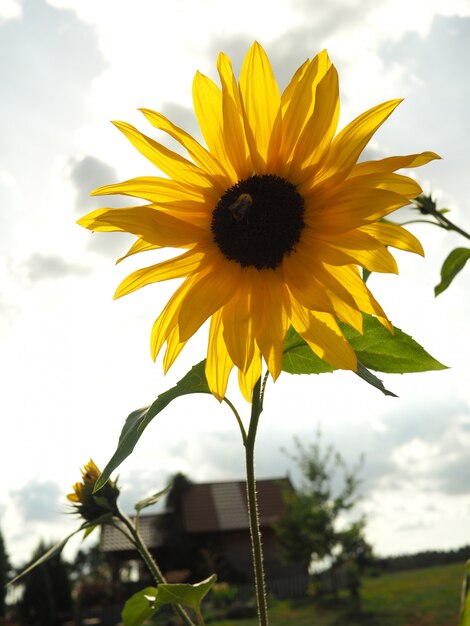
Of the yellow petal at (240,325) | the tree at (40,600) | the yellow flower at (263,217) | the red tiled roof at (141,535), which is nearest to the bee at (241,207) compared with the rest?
→ the yellow flower at (263,217)

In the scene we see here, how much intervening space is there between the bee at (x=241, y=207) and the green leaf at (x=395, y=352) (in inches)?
10.5

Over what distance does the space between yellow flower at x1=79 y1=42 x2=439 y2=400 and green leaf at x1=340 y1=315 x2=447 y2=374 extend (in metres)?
0.10

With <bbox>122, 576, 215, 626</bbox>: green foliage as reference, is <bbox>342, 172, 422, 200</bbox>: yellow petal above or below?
above

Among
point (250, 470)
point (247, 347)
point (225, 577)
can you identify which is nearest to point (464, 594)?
point (250, 470)

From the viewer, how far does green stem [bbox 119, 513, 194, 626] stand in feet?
3.75

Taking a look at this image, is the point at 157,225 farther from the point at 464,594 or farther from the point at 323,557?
the point at 323,557

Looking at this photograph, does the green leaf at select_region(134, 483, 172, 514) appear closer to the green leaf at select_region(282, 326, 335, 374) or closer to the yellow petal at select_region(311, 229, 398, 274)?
the green leaf at select_region(282, 326, 335, 374)

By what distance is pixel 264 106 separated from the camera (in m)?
1.20

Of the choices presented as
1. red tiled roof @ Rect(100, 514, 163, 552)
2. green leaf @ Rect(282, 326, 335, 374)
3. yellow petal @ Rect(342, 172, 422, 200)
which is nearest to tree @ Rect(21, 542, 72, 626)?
red tiled roof @ Rect(100, 514, 163, 552)

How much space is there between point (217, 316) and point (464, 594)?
0.55 m

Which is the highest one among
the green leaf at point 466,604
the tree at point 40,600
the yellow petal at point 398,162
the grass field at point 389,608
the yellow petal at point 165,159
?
the yellow petal at point 165,159

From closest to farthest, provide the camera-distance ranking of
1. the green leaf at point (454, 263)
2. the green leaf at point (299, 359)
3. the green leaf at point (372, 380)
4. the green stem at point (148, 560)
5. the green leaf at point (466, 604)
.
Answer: the green leaf at point (466, 604) < the green leaf at point (372, 380) < the green stem at point (148, 560) < the green leaf at point (299, 359) < the green leaf at point (454, 263)

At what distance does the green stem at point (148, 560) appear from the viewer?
1.14 metres

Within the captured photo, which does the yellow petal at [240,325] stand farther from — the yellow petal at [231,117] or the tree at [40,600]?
the tree at [40,600]
